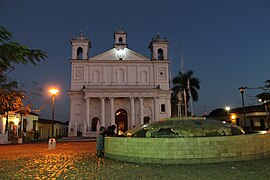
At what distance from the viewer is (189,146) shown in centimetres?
783

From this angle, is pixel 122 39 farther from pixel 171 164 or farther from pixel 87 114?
pixel 171 164

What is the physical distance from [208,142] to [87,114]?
94.9 feet

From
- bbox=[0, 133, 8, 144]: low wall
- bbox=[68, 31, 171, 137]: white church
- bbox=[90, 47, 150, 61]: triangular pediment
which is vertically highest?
bbox=[90, 47, 150, 61]: triangular pediment

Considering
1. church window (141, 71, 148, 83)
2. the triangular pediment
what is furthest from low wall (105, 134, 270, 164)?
the triangular pediment

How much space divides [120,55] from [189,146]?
33.6 meters

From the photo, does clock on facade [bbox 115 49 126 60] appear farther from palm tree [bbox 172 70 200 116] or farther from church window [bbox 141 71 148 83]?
palm tree [bbox 172 70 200 116]

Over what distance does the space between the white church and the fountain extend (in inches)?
1024

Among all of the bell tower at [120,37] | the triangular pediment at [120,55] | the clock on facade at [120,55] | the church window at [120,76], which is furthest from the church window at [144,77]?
the bell tower at [120,37]

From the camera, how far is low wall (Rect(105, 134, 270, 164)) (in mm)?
7816

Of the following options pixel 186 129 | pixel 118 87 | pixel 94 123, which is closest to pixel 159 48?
pixel 118 87

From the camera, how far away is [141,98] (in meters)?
35.6

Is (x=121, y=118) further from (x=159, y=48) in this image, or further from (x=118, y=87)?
(x=159, y=48)

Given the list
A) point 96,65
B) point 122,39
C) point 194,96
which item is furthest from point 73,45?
point 194,96

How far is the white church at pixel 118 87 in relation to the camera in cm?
3512
